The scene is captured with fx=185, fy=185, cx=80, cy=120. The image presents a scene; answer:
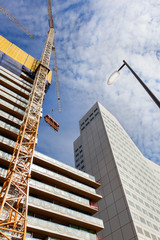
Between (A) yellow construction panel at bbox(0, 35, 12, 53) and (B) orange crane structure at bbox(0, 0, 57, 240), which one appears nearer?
(B) orange crane structure at bbox(0, 0, 57, 240)

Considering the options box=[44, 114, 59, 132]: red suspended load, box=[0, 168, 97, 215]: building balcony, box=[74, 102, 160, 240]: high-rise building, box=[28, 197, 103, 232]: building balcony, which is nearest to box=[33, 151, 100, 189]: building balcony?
box=[0, 168, 97, 215]: building balcony

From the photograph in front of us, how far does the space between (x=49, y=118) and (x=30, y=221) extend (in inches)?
1542

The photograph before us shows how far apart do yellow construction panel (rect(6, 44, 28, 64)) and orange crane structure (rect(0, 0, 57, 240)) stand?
7245 mm

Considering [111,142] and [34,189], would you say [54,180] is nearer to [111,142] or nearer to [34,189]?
[34,189]

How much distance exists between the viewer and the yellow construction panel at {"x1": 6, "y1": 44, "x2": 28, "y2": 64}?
2261 inches

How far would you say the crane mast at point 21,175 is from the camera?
70.8ft

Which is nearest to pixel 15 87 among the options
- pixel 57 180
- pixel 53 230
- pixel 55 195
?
pixel 57 180

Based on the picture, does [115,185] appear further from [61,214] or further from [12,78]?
[12,78]

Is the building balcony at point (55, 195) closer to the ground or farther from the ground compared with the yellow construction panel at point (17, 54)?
closer to the ground

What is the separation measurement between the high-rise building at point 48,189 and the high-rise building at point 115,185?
7.70 metres

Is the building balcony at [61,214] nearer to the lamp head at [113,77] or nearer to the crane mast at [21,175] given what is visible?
the crane mast at [21,175]

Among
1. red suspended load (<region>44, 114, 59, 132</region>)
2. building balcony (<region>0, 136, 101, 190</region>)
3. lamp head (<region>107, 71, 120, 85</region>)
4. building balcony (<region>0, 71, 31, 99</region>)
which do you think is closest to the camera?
lamp head (<region>107, 71, 120, 85</region>)

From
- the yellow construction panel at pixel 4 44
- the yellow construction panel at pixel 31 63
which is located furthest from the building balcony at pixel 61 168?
the yellow construction panel at pixel 4 44

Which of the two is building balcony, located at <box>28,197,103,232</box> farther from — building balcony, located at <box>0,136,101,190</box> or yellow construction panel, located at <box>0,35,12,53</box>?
yellow construction panel, located at <box>0,35,12,53</box>
